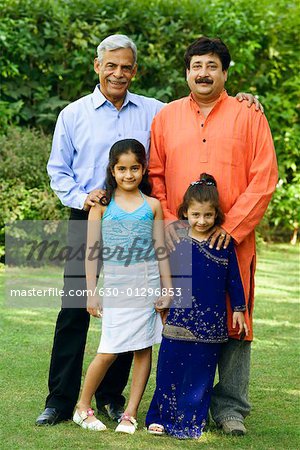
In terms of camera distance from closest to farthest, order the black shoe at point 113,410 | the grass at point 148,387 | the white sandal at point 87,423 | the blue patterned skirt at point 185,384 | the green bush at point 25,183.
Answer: the grass at point 148,387 < the blue patterned skirt at point 185,384 < the white sandal at point 87,423 < the black shoe at point 113,410 < the green bush at point 25,183

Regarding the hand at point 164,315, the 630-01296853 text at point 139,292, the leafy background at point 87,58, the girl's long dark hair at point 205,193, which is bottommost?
the hand at point 164,315

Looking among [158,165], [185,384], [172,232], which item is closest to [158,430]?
[185,384]

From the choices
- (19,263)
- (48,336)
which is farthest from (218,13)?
(48,336)

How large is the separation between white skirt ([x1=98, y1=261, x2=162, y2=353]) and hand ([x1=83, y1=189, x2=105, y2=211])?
313 millimetres

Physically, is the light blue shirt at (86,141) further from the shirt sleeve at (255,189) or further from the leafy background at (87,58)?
the leafy background at (87,58)

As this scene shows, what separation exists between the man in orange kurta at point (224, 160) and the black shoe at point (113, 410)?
53cm

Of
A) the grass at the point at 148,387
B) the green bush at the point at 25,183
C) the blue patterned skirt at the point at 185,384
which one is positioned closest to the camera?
the grass at the point at 148,387

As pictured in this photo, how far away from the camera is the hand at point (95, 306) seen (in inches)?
194

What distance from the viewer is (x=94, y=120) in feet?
16.8

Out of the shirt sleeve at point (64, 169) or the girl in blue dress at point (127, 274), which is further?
the shirt sleeve at point (64, 169)

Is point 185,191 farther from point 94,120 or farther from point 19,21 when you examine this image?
point 19,21

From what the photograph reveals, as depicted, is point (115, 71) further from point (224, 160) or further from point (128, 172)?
point (224, 160)

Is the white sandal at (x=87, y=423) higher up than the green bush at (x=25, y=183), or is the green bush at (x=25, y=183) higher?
the green bush at (x=25, y=183)

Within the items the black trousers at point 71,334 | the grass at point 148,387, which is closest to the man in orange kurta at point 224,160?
the grass at point 148,387
